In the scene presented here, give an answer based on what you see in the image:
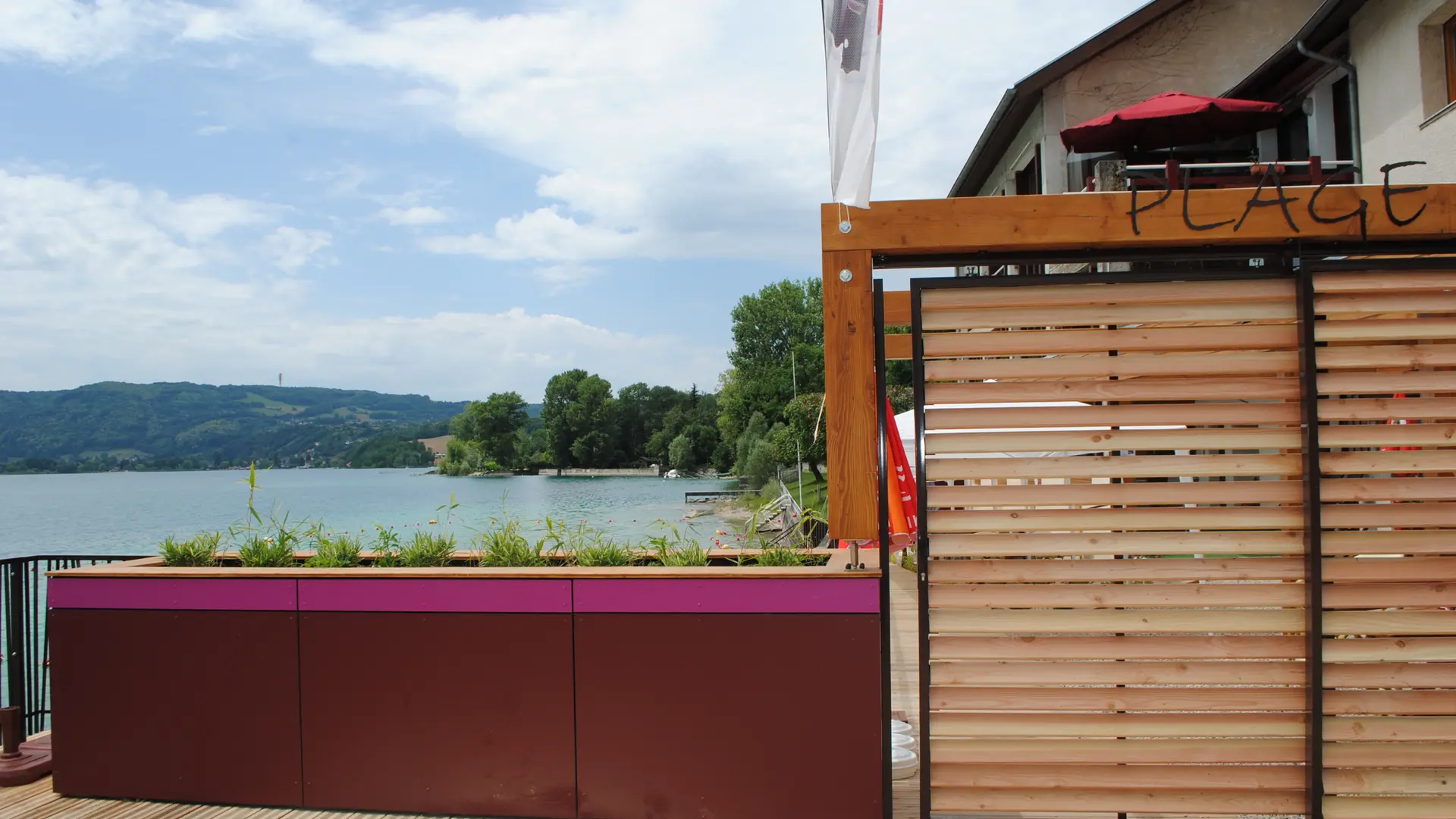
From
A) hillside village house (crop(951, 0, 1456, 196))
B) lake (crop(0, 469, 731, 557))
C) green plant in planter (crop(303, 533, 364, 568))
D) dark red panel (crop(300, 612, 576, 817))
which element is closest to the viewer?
dark red panel (crop(300, 612, 576, 817))

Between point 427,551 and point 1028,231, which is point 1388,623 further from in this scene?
point 427,551

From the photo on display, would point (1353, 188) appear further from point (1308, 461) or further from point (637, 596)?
point (637, 596)

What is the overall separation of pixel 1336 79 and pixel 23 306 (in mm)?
94837

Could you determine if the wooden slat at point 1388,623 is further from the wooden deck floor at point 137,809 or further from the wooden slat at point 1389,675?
the wooden deck floor at point 137,809

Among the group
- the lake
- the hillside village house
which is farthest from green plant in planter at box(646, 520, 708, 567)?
the lake

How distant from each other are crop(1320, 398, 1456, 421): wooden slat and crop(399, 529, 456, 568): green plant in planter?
3.35 meters

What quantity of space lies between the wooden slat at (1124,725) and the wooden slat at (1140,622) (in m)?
0.29

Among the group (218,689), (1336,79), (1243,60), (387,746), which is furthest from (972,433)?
(1243,60)

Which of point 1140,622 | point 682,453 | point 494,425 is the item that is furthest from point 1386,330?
point 494,425

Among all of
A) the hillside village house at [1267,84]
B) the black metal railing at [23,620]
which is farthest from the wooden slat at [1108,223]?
Result: the black metal railing at [23,620]

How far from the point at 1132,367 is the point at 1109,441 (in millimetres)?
267

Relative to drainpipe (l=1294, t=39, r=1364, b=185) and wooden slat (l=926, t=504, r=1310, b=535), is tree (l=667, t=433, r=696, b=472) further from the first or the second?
wooden slat (l=926, t=504, r=1310, b=535)

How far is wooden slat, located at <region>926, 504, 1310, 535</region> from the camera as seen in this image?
314cm

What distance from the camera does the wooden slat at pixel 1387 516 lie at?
315 centimetres
